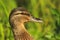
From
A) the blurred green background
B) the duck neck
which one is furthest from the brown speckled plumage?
the blurred green background

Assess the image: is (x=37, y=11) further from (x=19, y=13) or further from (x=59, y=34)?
(x=19, y=13)

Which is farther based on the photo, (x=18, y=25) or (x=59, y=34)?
(x=59, y=34)

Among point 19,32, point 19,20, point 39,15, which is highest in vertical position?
point 19,20

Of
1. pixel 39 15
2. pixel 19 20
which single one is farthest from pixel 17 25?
pixel 39 15

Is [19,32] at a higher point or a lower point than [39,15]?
higher

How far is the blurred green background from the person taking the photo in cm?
619

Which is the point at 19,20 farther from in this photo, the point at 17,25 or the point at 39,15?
the point at 39,15

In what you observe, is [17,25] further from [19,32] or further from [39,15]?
Answer: [39,15]

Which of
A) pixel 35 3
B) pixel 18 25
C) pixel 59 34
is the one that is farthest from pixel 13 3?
pixel 18 25

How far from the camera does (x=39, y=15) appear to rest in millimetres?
7234

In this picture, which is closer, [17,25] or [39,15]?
[17,25]

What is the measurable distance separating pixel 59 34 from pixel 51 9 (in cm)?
39

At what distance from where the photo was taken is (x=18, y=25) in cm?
531

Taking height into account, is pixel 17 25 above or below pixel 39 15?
above
